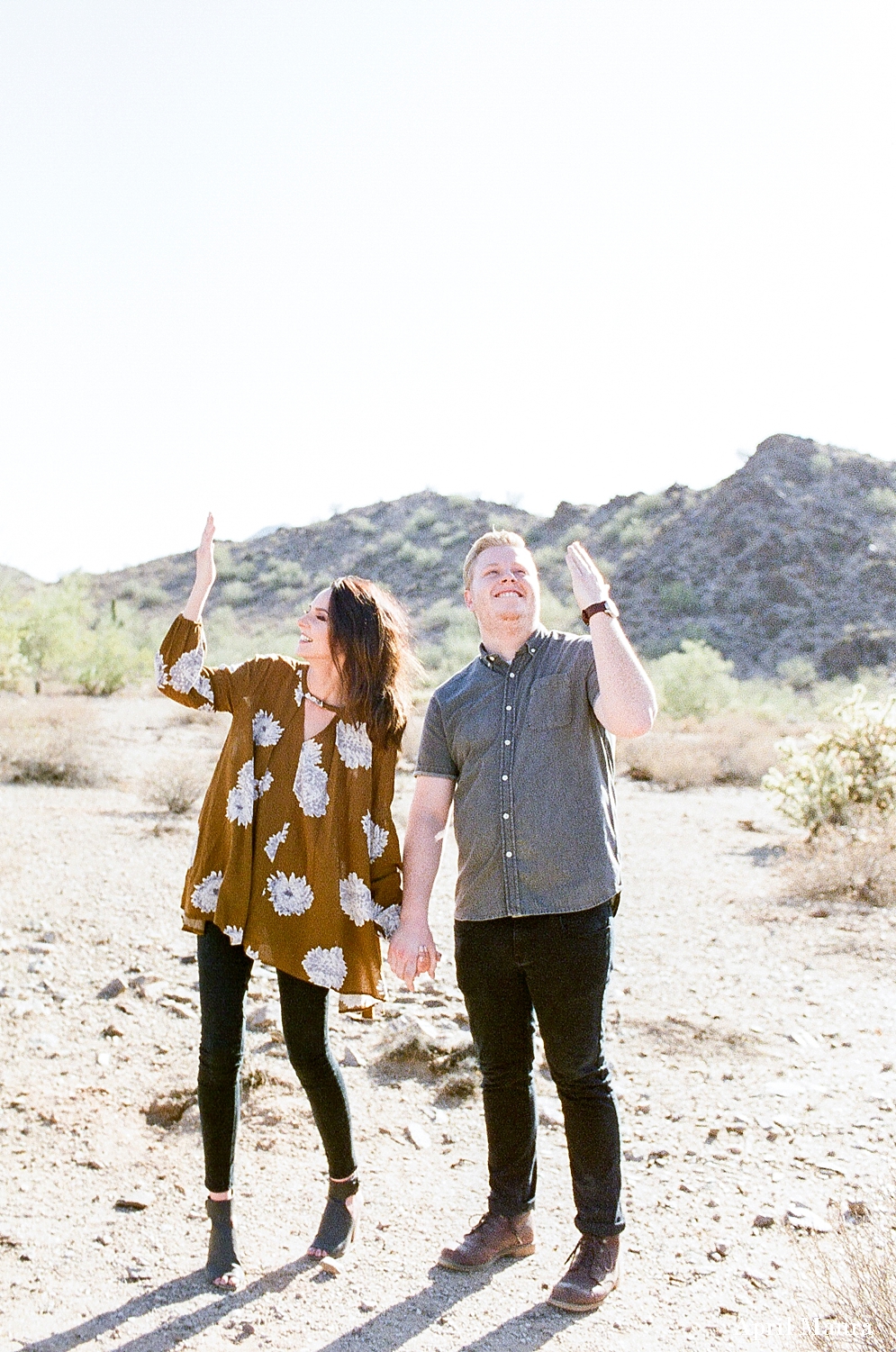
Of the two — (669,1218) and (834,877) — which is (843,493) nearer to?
(834,877)

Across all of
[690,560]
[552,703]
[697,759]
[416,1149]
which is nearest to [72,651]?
[697,759]

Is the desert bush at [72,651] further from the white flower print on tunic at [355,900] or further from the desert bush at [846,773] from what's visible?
the white flower print on tunic at [355,900]

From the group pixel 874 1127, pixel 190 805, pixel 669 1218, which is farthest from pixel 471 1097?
pixel 190 805

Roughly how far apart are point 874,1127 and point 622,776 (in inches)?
466

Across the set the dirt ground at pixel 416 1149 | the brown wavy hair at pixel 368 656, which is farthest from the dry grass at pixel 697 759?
the brown wavy hair at pixel 368 656

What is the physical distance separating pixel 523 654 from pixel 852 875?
20.1 ft

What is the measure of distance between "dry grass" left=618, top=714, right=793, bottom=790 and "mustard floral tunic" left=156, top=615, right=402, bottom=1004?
39.8 ft

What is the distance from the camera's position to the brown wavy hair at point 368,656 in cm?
318

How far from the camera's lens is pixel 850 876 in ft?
27.7

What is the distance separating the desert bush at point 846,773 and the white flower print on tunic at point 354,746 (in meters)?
7.89

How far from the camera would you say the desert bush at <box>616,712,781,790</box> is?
1515cm

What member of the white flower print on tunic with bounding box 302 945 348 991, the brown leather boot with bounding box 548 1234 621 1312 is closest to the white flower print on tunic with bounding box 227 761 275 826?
the white flower print on tunic with bounding box 302 945 348 991

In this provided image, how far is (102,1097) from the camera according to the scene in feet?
14.9

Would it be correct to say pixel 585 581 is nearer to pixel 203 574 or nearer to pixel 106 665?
pixel 203 574
